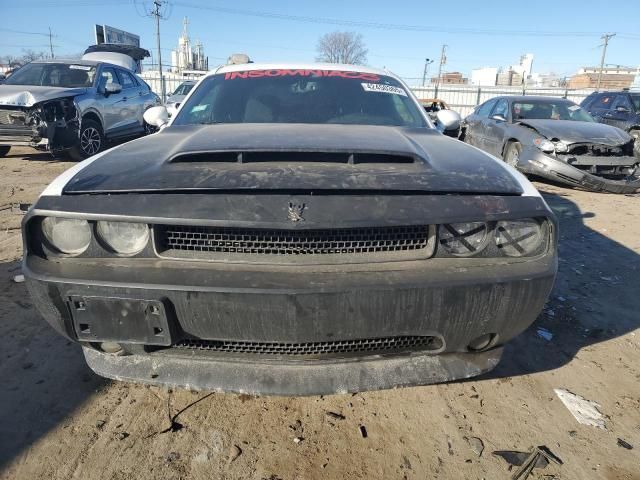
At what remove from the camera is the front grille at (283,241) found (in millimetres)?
1566

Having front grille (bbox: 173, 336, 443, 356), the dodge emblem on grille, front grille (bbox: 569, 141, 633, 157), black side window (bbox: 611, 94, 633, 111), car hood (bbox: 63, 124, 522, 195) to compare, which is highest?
black side window (bbox: 611, 94, 633, 111)

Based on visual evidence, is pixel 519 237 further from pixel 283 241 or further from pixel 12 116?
pixel 12 116

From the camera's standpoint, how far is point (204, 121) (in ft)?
9.18

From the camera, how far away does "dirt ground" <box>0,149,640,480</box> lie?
1646mm

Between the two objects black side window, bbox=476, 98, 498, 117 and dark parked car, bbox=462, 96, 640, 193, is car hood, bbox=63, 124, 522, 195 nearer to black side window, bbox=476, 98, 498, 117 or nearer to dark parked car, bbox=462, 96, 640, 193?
dark parked car, bbox=462, 96, 640, 193

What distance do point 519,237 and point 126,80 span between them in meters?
10.3

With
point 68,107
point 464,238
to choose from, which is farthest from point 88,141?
point 464,238

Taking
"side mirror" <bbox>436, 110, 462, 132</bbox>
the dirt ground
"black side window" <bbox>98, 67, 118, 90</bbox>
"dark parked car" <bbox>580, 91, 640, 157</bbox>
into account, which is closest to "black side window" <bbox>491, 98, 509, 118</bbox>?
"dark parked car" <bbox>580, 91, 640, 157</bbox>

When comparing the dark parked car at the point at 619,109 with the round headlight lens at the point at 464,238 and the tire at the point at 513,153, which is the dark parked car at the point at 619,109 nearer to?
the tire at the point at 513,153

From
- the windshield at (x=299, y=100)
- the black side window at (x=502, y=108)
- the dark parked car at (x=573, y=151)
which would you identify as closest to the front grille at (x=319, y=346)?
the windshield at (x=299, y=100)

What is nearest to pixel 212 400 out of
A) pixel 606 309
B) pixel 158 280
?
pixel 158 280

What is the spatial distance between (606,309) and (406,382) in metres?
2.13

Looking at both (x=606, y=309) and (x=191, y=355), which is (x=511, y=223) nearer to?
(x=191, y=355)

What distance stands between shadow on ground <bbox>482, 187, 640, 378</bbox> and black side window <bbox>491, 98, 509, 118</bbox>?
429 centimetres
